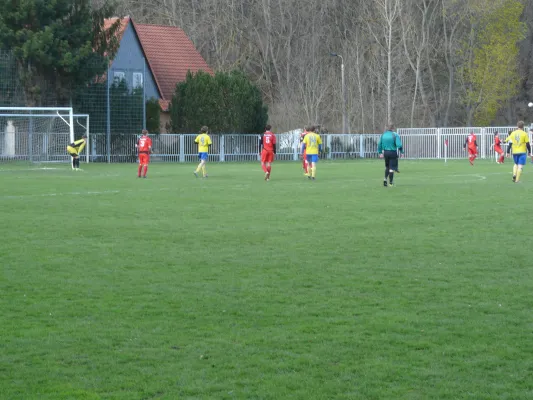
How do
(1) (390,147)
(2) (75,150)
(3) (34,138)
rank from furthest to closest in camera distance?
(3) (34,138)
(2) (75,150)
(1) (390,147)

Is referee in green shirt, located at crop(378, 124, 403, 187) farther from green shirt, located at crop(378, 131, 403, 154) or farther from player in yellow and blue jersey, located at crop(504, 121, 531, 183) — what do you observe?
player in yellow and blue jersey, located at crop(504, 121, 531, 183)

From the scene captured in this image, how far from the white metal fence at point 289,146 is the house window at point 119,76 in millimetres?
3682

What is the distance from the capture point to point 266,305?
29.7 ft

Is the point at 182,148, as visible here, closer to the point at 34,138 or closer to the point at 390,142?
the point at 34,138

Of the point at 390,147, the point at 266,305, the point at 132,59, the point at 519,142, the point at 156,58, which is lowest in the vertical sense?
the point at 266,305

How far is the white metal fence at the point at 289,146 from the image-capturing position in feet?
178

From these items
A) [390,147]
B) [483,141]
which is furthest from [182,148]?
[390,147]

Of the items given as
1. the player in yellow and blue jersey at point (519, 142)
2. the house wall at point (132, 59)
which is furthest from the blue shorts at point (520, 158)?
the house wall at point (132, 59)

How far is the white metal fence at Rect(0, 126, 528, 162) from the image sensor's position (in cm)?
5431

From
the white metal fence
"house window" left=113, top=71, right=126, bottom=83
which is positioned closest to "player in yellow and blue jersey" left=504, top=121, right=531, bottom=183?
the white metal fence

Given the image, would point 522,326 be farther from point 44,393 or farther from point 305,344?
point 44,393

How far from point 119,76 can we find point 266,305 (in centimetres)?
4982

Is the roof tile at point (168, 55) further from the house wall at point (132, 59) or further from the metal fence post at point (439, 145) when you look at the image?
the metal fence post at point (439, 145)

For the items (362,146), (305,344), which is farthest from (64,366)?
(362,146)
